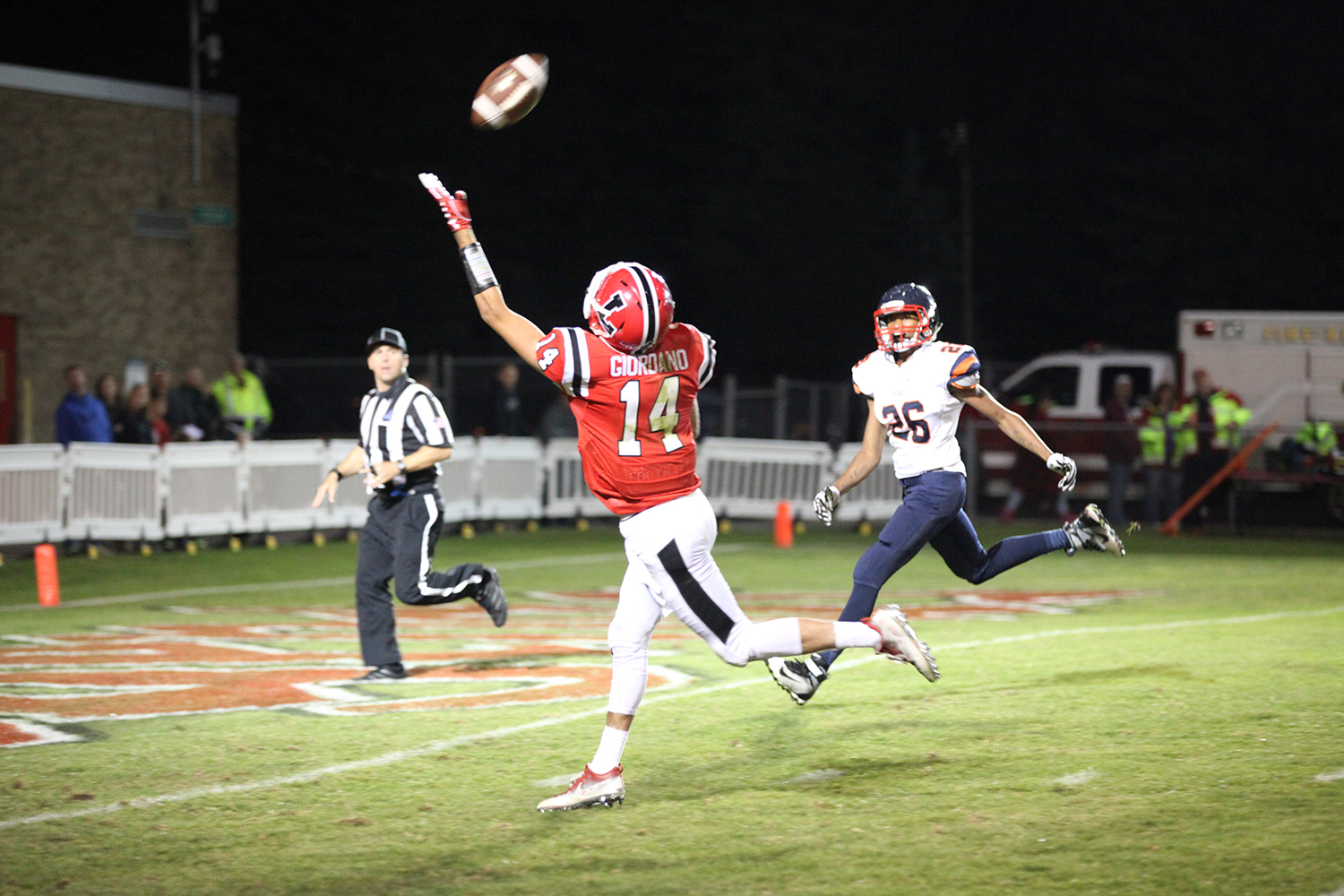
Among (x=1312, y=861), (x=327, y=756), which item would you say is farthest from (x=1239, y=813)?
(x=327, y=756)

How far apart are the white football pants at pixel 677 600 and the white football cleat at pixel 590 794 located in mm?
269

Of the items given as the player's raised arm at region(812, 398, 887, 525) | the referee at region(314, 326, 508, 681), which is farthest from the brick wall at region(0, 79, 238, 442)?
the player's raised arm at region(812, 398, 887, 525)

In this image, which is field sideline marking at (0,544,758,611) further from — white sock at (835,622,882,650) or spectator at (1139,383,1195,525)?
white sock at (835,622,882,650)

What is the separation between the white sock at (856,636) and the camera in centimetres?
635

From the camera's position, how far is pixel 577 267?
167ft

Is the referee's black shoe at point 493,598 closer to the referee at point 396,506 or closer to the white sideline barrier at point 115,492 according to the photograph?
the referee at point 396,506

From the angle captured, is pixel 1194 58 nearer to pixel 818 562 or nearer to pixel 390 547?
pixel 818 562

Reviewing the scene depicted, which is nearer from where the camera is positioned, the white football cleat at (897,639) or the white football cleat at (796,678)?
the white football cleat at (897,639)

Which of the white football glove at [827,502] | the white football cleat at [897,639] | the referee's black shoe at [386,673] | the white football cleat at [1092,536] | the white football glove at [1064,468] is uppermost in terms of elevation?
the white football glove at [1064,468]

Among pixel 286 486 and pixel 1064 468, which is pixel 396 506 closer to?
pixel 1064 468

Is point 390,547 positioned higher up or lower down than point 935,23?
lower down

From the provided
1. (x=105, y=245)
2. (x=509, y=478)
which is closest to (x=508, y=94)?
(x=509, y=478)

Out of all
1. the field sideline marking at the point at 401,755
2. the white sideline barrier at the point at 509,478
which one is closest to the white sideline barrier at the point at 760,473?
the white sideline barrier at the point at 509,478

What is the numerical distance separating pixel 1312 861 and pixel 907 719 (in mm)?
2710
